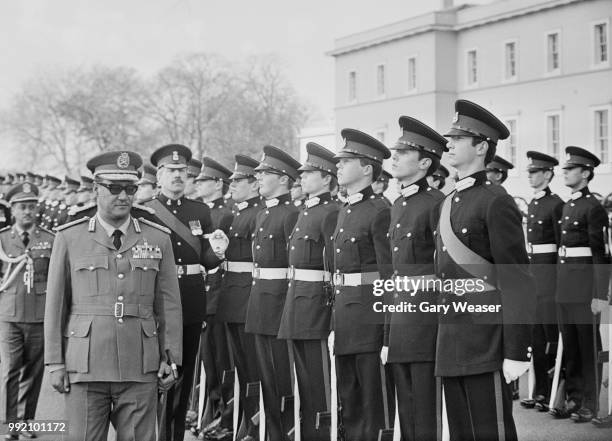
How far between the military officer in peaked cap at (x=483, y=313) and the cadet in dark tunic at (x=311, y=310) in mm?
1929

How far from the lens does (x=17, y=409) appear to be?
34.3 ft

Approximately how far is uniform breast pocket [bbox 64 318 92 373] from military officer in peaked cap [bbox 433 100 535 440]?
2.16 m

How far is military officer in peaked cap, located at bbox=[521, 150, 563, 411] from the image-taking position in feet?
36.7

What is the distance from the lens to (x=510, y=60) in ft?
173

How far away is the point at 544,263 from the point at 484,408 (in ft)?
16.4

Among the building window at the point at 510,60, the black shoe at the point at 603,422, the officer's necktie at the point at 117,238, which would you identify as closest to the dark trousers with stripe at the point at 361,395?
the officer's necktie at the point at 117,238

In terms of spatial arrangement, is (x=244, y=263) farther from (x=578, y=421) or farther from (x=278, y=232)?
(x=578, y=421)

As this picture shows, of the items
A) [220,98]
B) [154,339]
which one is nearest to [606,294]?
[154,339]

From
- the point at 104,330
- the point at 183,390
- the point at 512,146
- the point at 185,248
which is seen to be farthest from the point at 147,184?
the point at 512,146

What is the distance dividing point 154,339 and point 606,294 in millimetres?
5297

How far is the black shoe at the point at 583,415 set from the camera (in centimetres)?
1025

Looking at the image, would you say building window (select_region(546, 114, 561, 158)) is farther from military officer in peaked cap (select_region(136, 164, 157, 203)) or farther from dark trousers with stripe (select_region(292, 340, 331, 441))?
dark trousers with stripe (select_region(292, 340, 331, 441))

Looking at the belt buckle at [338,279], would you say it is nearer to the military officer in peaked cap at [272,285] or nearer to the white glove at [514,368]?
the military officer in peaked cap at [272,285]

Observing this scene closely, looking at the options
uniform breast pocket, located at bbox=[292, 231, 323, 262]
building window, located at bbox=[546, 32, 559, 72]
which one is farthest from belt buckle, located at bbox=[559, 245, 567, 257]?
building window, located at bbox=[546, 32, 559, 72]
